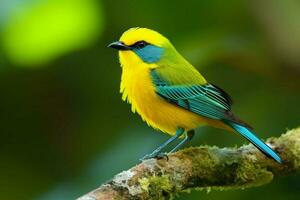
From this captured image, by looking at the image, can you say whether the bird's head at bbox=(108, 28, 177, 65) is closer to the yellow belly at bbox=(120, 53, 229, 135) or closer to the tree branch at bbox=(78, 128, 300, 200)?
the yellow belly at bbox=(120, 53, 229, 135)

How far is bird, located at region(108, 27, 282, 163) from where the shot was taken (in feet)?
15.6

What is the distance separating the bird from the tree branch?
146mm

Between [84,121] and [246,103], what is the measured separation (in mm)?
1352

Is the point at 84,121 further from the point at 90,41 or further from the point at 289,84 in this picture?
the point at 289,84

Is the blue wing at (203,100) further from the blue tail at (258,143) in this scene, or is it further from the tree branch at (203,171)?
the tree branch at (203,171)

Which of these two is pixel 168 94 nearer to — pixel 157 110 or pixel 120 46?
pixel 157 110

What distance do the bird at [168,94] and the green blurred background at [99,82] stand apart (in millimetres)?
799

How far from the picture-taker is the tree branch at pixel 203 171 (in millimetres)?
3791

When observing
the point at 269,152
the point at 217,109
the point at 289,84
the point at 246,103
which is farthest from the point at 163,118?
the point at 246,103

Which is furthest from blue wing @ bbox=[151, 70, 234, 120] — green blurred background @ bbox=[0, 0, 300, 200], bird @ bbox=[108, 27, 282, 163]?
green blurred background @ bbox=[0, 0, 300, 200]

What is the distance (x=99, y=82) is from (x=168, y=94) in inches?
72.6

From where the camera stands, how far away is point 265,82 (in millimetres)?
6211

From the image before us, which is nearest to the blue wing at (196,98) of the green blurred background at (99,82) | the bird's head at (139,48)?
the bird's head at (139,48)

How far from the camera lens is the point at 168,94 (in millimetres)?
4777
